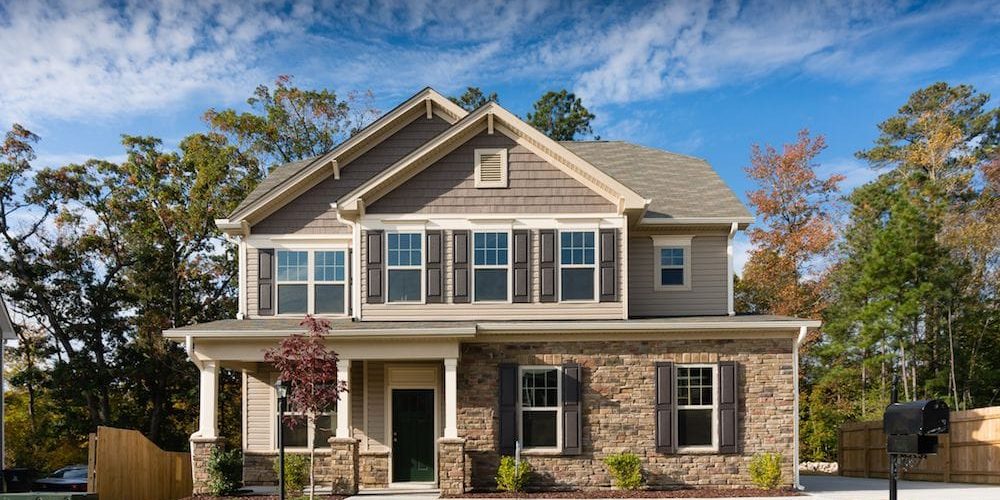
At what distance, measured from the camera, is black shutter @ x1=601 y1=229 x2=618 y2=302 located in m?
18.8

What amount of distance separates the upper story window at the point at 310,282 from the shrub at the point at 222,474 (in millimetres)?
3628

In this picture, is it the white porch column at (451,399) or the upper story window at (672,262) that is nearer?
the white porch column at (451,399)

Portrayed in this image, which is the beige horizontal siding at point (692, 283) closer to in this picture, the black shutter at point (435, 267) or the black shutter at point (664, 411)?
the black shutter at point (664, 411)

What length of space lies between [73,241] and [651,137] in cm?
2018

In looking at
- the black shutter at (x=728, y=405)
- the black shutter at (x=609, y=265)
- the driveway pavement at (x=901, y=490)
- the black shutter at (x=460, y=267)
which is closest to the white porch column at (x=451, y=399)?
the black shutter at (x=460, y=267)

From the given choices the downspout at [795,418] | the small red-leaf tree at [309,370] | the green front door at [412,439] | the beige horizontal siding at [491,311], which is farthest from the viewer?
the green front door at [412,439]

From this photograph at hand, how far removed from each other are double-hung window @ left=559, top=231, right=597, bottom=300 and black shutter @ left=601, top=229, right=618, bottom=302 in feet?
0.61

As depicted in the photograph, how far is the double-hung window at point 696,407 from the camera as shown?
18.1m

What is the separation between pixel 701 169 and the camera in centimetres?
2317

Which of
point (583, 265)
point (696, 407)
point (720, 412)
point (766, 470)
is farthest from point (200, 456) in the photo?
point (766, 470)

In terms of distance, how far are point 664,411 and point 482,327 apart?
3971mm

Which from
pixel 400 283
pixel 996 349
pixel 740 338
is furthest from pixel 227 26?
pixel 996 349

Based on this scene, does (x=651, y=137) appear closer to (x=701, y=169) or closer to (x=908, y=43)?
(x=701, y=169)

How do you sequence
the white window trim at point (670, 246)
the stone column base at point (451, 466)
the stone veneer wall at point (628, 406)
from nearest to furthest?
the stone column base at point (451, 466) < the stone veneer wall at point (628, 406) < the white window trim at point (670, 246)
